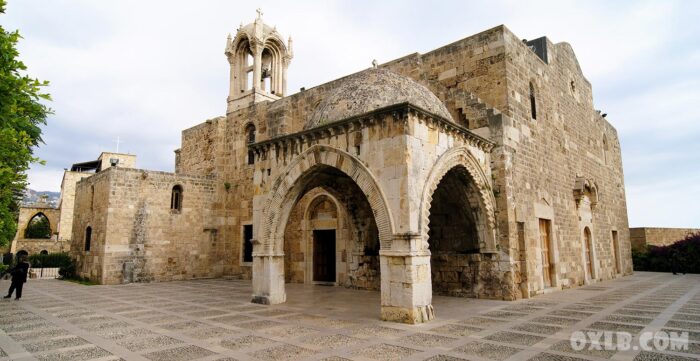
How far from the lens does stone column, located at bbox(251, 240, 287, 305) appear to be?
9.67 metres

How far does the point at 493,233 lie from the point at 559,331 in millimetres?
3899

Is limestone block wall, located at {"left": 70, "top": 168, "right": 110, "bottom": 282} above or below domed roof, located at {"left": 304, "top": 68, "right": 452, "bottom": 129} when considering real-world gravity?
below

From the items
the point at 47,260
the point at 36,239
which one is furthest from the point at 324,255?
the point at 36,239

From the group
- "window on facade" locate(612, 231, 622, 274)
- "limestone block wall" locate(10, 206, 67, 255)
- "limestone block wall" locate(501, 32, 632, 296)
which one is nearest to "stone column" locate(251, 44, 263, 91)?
"limestone block wall" locate(501, 32, 632, 296)

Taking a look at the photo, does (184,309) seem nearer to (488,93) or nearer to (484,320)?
(484,320)

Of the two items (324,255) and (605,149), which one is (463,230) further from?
(605,149)

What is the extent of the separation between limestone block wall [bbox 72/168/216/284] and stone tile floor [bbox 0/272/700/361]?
4103 mm

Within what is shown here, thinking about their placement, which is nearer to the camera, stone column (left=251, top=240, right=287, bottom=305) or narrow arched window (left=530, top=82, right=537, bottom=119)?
stone column (left=251, top=240, right=287, bottom=305)

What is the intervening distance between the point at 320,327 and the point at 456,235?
566cm

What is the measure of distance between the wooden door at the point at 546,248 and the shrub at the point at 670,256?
11579 mm

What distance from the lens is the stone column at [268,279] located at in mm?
9672

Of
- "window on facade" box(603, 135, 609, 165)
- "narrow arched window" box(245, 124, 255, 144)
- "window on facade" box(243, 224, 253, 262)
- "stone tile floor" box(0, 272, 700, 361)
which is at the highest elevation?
"narrow arched window" box(245, 124, 255, 144)

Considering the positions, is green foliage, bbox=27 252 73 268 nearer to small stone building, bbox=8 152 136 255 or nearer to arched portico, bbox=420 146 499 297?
small stone building, bbox=8 152 136 255

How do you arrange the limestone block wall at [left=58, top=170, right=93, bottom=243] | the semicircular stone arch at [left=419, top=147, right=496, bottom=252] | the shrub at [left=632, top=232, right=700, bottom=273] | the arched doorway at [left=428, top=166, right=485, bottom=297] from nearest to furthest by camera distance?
the semicircular stone arch at [left=419, top=147, right=496, bottom=252] < the arched doorway at [left=428, top=166, right=485, bottom=297] < the shrub at [left=632, top=232, right=700, bottom=273] < the limestone block wall at [left=58, top=170, right=93, bottom=243]
